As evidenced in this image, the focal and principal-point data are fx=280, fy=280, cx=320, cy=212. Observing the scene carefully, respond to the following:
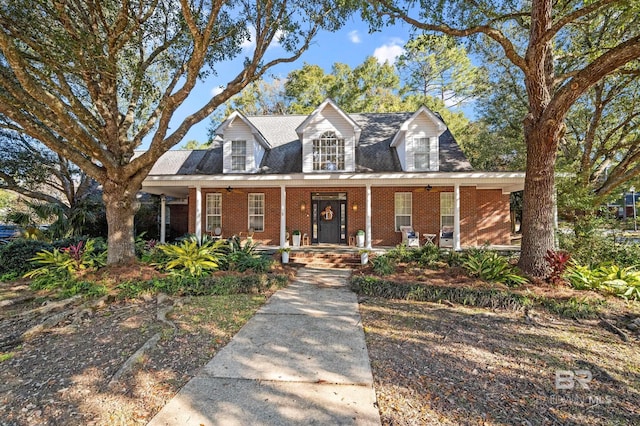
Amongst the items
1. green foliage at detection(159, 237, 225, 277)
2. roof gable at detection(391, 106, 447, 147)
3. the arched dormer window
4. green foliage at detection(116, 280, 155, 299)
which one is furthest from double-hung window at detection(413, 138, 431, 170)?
green foliage at detection(116, 280, 155, 299)

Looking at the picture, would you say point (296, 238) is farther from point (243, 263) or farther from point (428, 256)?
point (428, 256)

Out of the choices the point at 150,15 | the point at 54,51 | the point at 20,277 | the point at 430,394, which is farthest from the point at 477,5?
the point at 20,277

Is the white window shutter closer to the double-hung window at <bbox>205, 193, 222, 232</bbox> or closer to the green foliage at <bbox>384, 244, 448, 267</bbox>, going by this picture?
the green foliage at <bbox>384, 244, 448, 267</bbox>

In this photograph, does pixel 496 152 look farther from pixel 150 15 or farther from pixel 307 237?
pixel 150 15

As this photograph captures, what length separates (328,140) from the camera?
40.3 ft

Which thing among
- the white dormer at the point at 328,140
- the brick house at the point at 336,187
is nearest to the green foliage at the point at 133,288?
the brick house at the point at 336,187

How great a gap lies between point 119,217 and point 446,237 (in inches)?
469

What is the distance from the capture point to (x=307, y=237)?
12711mm

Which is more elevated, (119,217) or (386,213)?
(386,213)

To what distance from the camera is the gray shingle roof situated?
41.0 ft

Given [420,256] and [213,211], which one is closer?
[420,256]

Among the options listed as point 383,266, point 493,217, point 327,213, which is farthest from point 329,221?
point 493,217

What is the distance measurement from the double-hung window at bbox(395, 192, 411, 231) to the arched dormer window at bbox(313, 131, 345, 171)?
9.79 ft

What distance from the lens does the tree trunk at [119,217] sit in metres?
7.34
